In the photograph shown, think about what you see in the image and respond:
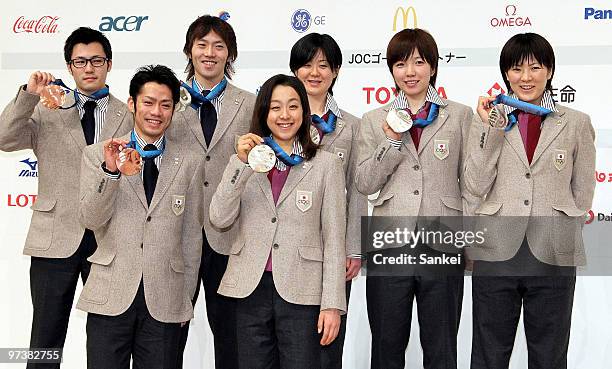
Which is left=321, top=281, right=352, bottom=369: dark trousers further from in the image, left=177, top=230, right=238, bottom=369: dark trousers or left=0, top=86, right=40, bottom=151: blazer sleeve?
left=0, top=86, right=40, bottom=151: blazer sleeve

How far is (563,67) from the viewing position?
13.9 feet

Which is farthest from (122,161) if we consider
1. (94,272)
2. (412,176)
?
(412,176)

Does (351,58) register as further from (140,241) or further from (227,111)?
(140,241)

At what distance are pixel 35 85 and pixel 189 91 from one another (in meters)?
0.64

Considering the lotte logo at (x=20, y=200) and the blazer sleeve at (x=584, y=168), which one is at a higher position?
the blazer sleeve at (x=584, y=168)

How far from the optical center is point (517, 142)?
10.6 feet

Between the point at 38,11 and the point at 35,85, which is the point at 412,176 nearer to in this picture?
the point at 35,85

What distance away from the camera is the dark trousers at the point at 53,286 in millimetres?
3434

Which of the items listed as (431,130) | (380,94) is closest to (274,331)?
(431,130)

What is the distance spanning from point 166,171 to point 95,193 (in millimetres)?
302

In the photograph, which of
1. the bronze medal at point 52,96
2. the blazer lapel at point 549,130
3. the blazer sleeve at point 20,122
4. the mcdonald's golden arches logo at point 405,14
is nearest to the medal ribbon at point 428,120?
the blazer lapel at point 549,130

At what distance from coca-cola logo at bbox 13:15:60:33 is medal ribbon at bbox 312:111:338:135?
6.85 ft

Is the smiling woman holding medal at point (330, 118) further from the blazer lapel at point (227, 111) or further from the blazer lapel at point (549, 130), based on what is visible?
the blazer lapel at point (549, 130)

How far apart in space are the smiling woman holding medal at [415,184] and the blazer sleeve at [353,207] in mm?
56
